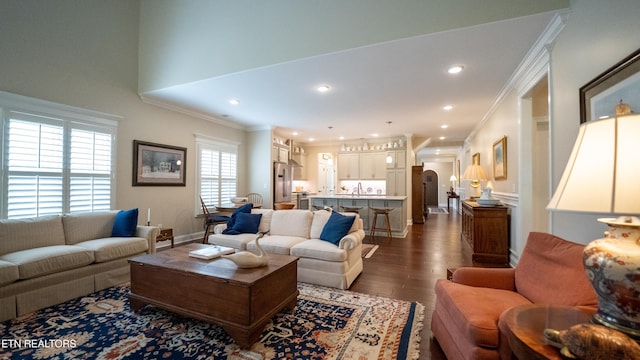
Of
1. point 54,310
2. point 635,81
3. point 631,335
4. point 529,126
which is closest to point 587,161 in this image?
point 631,335

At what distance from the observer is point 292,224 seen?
384cm

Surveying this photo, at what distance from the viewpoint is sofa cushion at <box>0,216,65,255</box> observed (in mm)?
2730

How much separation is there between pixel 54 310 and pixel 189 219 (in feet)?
10.3

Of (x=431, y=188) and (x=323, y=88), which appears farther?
(x=431, y=188)

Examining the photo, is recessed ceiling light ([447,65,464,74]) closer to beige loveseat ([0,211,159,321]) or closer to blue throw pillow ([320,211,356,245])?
blue throw pillow ([320,211,356,245])

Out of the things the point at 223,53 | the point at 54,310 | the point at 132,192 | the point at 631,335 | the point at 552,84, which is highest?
the point at 223,53

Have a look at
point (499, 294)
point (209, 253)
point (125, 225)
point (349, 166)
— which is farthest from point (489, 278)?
point (349, 166)

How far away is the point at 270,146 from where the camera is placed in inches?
274

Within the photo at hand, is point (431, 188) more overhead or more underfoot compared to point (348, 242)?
more overhead

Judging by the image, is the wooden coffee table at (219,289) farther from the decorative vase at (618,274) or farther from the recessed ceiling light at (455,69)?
the recessed ceiling light at (455,69)

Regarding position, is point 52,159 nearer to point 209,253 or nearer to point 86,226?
point 86,226

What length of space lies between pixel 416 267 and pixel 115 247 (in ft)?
13.3

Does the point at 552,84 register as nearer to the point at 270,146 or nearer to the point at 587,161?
the point at 587,161

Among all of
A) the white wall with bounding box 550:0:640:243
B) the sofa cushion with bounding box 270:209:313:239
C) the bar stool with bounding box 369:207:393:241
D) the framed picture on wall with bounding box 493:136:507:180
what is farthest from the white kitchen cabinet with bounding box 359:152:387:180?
the white wall with bounding box 550:0:640:243
